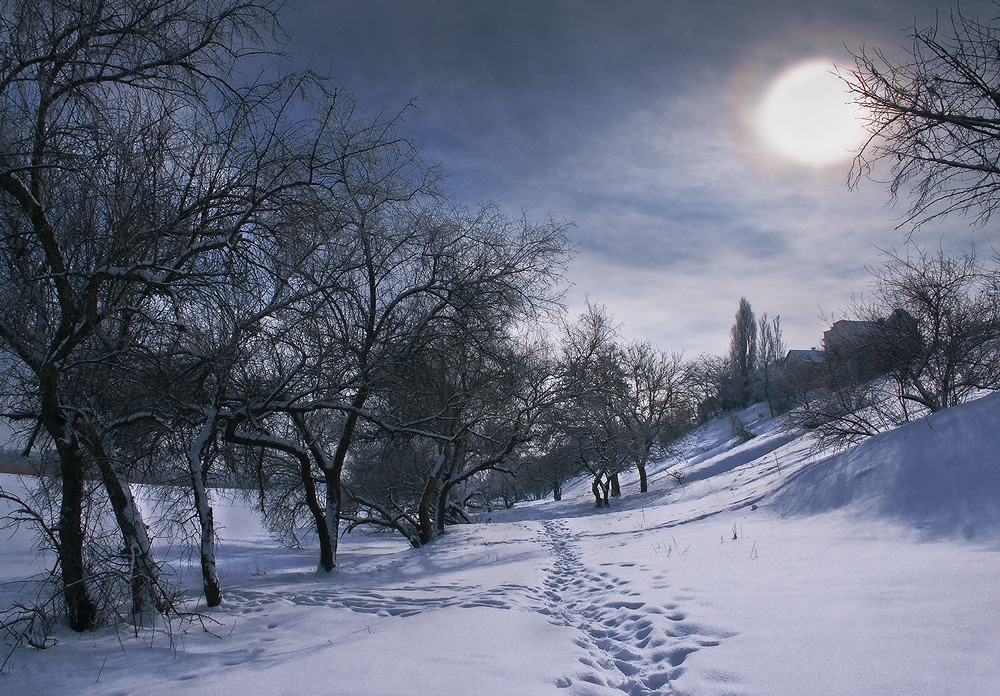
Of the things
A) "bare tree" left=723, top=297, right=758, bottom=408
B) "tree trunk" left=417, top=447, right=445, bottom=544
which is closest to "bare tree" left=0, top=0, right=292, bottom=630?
"tree trunk" left=417, top=447, right=445, bottom=544

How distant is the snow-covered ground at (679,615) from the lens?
3290mm

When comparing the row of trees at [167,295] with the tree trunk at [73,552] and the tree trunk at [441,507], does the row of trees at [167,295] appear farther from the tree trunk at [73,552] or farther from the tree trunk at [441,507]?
the tree trunk at [441,507]

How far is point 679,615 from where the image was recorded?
4758 mm

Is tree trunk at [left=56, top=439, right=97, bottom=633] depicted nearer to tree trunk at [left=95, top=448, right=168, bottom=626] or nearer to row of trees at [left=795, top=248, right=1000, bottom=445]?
tree trunk at [left=95, top=448, right=168, bottom=626]

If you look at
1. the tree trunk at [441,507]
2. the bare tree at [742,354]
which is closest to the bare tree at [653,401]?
the tree trunk at [441,507]

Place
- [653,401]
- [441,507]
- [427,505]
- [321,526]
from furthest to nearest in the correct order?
1. [653,401]
2. [441,507]
3. [427,505]
4. [321,526]

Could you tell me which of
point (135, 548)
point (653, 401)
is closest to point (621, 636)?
point (135, 548)

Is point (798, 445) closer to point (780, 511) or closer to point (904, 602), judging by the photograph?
point (780, 511)

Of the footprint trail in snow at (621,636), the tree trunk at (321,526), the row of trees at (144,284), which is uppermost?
the row of trees at (144,284)

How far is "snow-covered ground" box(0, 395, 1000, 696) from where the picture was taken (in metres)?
3.29

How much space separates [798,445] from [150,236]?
2137 cm

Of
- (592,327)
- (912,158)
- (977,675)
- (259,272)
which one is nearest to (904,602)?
(977,675)

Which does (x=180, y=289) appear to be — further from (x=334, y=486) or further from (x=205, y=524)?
(x=334, y=486)

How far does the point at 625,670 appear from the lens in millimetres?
3877
